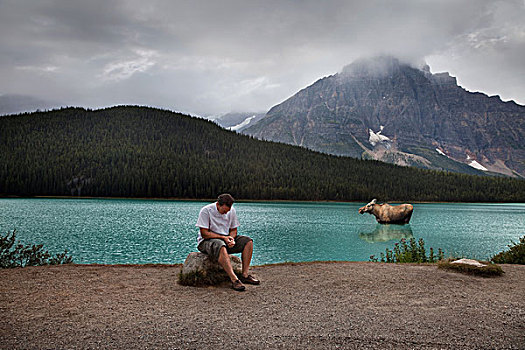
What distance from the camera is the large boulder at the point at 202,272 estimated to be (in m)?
9.13

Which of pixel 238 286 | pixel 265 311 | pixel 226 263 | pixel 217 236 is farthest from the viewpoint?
pixel 217 236

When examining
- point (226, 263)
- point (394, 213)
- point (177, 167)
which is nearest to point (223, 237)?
point (226, 263)

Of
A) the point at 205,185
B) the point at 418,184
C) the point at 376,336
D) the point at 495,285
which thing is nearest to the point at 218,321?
the point at 376,336

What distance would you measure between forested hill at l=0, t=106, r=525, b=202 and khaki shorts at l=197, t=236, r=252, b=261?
120347mm

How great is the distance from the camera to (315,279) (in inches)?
394

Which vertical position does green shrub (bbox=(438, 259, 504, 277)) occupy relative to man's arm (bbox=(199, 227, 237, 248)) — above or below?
below

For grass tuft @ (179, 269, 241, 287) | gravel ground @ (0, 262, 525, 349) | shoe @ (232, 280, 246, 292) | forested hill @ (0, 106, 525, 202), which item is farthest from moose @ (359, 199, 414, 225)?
forested hill @ (0, 106, 525, 202)

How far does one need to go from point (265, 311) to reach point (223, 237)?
260 centimetres

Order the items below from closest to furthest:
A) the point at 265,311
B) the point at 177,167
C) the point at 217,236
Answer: the point at 265,311, the point at 217,236, the point at 177,167

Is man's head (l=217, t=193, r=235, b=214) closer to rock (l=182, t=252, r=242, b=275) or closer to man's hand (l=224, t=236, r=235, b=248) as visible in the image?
man's hand (l=224, t=236, r=235, b=248)

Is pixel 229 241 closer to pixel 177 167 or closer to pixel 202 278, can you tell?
pixel 202 278

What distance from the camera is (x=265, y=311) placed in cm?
700

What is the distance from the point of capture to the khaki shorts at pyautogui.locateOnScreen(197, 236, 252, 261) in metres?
9.15

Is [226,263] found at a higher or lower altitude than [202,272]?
higher
